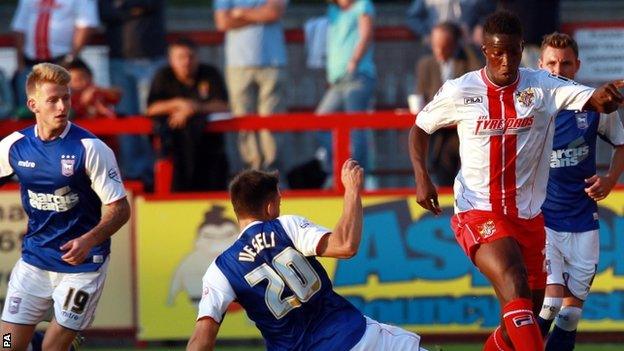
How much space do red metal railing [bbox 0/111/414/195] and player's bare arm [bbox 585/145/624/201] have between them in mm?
2813

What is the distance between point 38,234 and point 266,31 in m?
5.34

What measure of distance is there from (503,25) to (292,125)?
423 cm

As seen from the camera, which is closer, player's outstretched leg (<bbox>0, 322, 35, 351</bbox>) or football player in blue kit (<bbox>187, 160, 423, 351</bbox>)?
football player in blue kit (<bbox>187, 160, 423, 351</bbox>)

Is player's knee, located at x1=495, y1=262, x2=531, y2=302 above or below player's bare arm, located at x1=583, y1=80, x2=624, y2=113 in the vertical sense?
below

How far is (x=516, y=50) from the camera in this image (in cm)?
781

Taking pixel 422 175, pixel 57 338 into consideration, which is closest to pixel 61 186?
pixel 57 338

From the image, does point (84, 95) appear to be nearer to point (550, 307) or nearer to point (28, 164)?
point (28, 164)

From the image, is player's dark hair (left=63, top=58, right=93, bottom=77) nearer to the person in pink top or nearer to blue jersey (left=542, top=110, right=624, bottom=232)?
blue jersey (left=542, top=110, right=624, bottom=232)

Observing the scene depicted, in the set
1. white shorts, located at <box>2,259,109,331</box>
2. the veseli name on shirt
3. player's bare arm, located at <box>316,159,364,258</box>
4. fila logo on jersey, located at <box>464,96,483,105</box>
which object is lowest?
white shorts, located at <box>2,259,109,331</box>

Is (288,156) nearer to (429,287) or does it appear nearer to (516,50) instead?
(429,287)

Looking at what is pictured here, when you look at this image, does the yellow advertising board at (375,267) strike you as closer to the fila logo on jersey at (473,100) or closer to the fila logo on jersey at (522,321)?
the fila logo on jersey at (473,100)

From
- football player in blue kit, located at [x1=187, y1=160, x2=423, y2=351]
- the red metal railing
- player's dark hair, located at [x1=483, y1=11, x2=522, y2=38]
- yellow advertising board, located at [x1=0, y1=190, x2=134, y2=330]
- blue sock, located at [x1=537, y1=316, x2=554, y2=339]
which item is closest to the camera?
football player in blue kit, located at [x1=187, y1=160, x2=423, y2=351]

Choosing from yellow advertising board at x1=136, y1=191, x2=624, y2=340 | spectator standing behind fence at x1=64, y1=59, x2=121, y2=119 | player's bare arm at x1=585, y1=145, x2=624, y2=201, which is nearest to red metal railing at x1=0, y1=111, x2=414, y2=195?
yellow advertising board at x1=136, y1=191, x2=624, y2=340

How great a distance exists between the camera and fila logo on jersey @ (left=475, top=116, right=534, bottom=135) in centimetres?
796
